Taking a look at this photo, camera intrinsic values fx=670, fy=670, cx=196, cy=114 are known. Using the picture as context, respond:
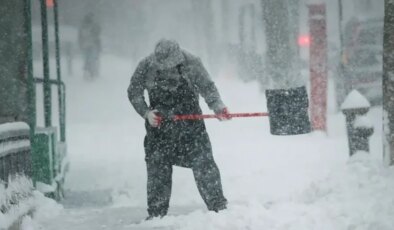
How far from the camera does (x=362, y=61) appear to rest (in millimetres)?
15047

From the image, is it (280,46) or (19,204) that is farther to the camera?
(280,46)

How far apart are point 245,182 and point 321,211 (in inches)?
116

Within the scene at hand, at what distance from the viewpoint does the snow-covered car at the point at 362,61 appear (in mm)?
14484

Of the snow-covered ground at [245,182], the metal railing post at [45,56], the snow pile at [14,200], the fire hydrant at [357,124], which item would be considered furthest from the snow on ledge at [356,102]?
the snow pile at [14,200]

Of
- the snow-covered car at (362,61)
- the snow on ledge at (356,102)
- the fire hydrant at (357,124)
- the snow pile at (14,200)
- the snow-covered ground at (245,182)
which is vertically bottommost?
the snow-covered ground at (245,182)

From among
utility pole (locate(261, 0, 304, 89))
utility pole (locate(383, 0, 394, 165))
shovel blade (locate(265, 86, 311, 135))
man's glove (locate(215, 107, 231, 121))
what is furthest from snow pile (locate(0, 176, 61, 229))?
utility pole (locate(261, 0, 304, 89))

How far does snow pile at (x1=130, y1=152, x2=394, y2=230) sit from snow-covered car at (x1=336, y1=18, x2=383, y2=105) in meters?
7.75

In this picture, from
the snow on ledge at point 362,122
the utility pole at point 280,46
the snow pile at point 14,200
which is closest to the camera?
the snow pile at point 14,200

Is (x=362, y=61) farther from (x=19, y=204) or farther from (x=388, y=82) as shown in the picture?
(x=19, y=204)

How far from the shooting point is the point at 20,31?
723 cm

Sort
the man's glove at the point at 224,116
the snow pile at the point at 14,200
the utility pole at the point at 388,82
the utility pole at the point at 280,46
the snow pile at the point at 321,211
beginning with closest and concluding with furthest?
the snow pile at the point at 14,200 < the snow pile at the point at 321,211 < the man's glove at the point at 224,116 < the utility pole at the point at 388,82 < the utility pole at the point at 280,46

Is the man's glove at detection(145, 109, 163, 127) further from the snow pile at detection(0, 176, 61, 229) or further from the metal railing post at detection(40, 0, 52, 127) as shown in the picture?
the metal railing post at detection(40, 0, 52, 127)

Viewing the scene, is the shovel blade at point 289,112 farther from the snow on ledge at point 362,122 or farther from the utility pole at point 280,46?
the utility pole at point 280,46

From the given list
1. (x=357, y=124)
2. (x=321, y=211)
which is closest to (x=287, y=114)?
(x=321, y=211)
